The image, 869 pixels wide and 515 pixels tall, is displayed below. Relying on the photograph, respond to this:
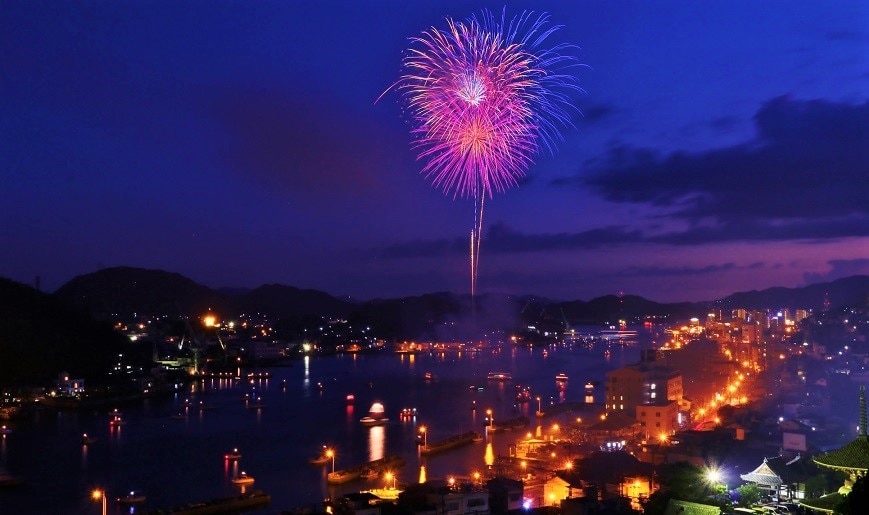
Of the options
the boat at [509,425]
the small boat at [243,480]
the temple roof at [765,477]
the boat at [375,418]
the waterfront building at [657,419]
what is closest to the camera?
the temple roof at [765,477]

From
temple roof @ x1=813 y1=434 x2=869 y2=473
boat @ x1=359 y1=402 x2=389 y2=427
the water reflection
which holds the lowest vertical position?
the water reflection

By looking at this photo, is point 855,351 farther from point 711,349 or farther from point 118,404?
point 118,404

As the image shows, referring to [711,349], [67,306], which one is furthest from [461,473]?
[67,306]

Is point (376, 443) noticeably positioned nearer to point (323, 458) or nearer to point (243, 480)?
point (323, 458)

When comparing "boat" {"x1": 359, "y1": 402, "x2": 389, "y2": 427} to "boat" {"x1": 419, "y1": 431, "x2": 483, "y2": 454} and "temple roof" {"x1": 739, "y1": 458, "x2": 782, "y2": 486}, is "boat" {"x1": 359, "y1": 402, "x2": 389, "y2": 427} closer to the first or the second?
"boat" {"x1": 419, "y1": 431, "x2": 483, "y2": 454}

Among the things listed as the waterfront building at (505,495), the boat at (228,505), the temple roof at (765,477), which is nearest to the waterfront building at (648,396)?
the waterfront building at (505,495)

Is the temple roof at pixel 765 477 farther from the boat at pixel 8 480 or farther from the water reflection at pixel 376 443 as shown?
the boat at pixel 8 480

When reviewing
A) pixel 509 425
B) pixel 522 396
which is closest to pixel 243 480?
pixel 509 425

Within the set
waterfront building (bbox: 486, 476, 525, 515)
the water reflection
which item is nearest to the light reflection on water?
the water reflection
